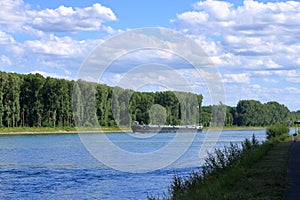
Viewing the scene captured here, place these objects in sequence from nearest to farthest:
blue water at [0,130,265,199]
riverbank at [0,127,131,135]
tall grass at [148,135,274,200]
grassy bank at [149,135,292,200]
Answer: tall grass at [148,135,274,200] < grassy bank at [149,135,292,200] < blue water at [0,130,265,199] < riverbank at [0,127,131,135]

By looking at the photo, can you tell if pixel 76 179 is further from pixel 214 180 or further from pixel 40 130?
pixel 40 130

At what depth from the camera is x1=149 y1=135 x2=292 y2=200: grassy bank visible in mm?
15016

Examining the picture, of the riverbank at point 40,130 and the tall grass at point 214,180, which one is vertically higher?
the riverbank at point 40,130

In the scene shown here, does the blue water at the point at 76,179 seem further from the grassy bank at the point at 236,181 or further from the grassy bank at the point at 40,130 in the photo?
the grassy bank at the point at 40,130

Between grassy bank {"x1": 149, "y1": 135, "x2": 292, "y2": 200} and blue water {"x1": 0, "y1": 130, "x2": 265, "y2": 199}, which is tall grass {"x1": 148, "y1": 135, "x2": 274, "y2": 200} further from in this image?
blue water {"x1": 0, "y1": 130, "x2": 265, "y2": 199}

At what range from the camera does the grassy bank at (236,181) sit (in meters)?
15.0

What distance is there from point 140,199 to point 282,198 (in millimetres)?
9190

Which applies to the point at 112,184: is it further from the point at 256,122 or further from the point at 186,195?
the point at 256,122

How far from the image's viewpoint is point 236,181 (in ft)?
61.0

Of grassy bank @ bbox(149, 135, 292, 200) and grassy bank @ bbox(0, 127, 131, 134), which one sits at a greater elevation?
grassy bank @ bbox(0, 127, 131, 134)

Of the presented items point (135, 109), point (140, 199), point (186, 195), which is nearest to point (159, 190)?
point (140, 199)

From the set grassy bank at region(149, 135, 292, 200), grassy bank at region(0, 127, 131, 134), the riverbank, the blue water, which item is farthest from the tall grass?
grassy bank at region(0, 127, 131, 134)

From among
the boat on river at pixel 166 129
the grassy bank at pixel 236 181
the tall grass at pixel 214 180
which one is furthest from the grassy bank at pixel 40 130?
the grassy bank at pixel 236 181

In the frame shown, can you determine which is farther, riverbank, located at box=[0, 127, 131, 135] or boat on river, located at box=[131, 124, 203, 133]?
riverbank, located at box=[0, 127, 131, 135]
